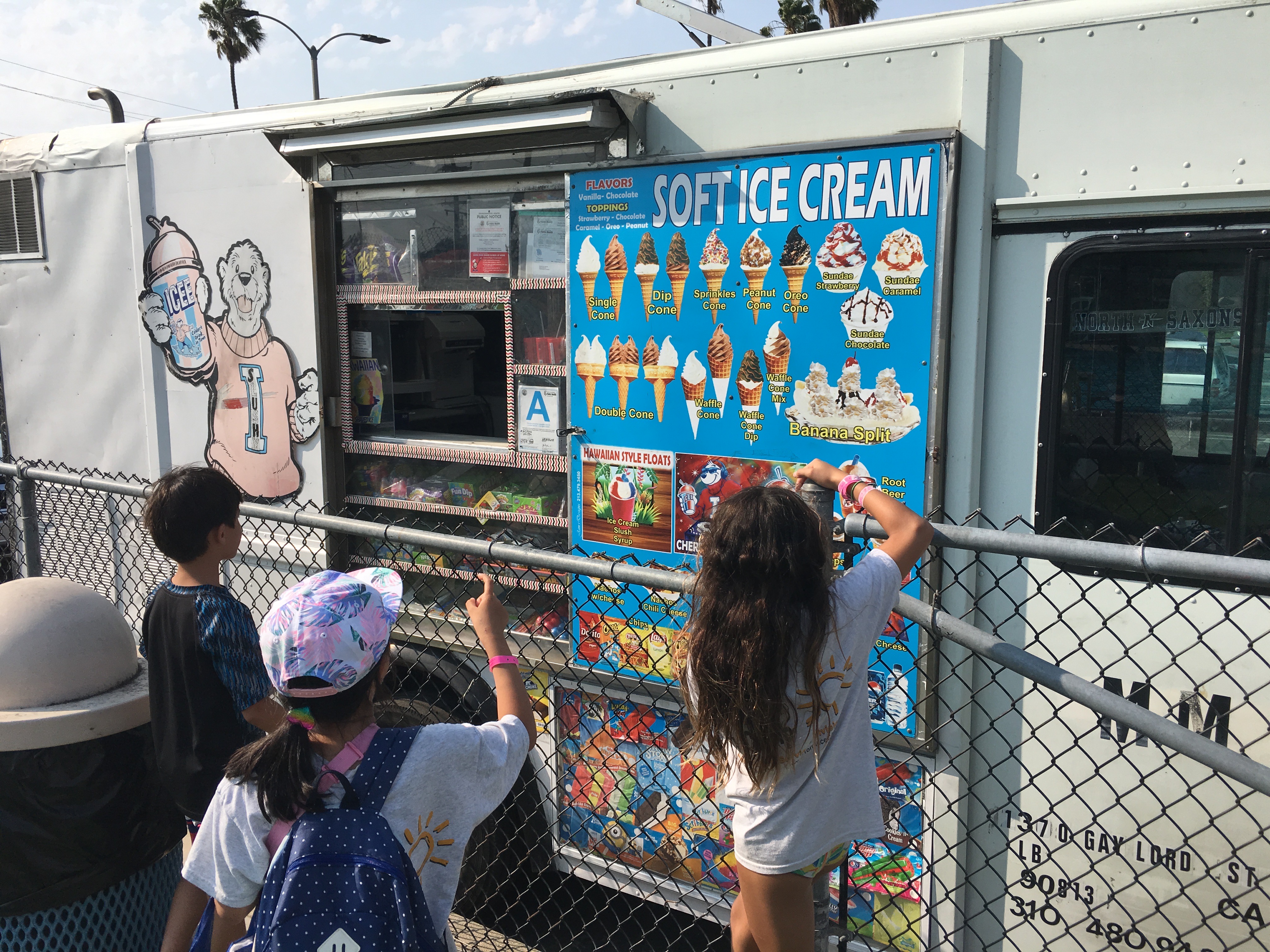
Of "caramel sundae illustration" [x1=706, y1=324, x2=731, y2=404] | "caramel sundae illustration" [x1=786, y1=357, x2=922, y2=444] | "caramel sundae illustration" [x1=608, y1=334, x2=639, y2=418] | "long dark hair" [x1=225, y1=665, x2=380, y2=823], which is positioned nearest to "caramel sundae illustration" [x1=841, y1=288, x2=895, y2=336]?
"caramel sundae illustration" [x1=786, y1=357, x2=922, y2=444]

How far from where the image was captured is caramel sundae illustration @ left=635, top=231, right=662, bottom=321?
3.29 meters

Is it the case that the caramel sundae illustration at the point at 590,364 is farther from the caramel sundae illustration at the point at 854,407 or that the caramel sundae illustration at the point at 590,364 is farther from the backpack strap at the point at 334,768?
the backpack strap at the point at 334,768

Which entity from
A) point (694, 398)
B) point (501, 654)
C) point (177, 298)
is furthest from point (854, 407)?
point (177, 298)

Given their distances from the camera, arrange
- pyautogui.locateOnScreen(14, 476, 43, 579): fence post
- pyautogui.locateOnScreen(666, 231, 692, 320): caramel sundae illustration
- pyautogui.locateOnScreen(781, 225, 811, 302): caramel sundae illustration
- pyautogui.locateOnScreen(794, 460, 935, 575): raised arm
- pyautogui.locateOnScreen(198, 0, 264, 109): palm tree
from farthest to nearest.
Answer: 1. pyautogui.locateOnScreen(198, 0, 264, 109): palm tree
2. pyautogui.locateOnScreen(14, 476, 43, 579): fence post
3. pyautogui.locateOnScreen(666, 231, 692, 320): caramel sundae illustration
4. pyautogui.locateOnScreen(781, 225, 811, 302): caramel sundae illustration
5. pyautogui.locateOnScreen(794, 460, 935, 575): raised arm

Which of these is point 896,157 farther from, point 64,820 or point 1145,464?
point 64,820

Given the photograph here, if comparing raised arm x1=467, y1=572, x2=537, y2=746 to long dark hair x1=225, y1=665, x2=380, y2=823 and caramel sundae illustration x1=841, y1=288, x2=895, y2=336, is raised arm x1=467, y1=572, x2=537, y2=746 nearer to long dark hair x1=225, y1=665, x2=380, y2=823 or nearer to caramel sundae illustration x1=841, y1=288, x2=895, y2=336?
long dark hair x1=225, y1=665, x2=380, y2=823

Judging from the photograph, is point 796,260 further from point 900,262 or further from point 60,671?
point 60,671

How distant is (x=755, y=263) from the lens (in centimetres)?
310

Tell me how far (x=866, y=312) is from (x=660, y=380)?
0.76 m

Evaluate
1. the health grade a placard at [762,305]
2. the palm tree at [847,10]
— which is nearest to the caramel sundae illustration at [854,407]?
the health grade a placard at [762,305]

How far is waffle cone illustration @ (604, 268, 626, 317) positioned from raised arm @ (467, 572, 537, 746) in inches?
65.5

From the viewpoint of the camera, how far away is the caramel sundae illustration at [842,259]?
2920 millimetres

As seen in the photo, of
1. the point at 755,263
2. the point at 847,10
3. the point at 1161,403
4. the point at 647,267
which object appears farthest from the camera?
the point at 847,10

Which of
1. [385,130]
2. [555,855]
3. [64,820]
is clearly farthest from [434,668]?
[385,130]
